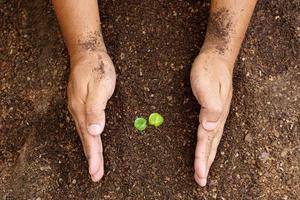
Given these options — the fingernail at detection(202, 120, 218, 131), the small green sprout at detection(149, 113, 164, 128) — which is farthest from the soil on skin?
the fingernail at detection(202, 120, 218, 131)

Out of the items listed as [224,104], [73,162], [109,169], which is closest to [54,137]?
[73,162]

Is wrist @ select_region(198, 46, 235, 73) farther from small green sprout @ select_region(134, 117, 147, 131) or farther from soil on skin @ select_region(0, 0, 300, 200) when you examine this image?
small green sprout @ select_region(134, 117, 147, 131)

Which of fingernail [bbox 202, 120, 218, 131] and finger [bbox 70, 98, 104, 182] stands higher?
fingernail [bbox 202, 120, 218, 131]

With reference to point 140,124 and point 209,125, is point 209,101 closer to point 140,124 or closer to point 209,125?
point 209,125

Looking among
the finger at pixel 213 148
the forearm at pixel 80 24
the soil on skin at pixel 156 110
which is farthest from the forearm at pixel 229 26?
the forearm at pixel 80 24

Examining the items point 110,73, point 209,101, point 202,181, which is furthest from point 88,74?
point 202,181

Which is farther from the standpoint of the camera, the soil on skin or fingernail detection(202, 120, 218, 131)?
the soil on skin

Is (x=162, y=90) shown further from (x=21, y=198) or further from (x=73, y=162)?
(x=21, y=198)
